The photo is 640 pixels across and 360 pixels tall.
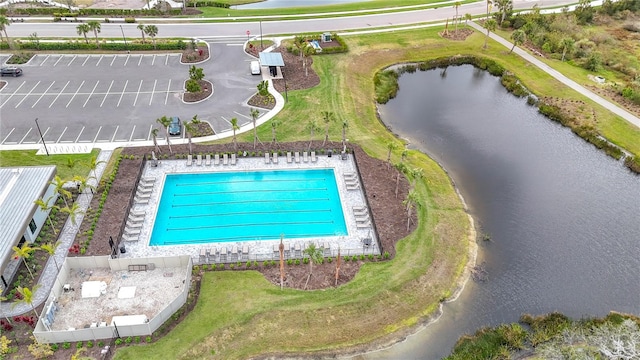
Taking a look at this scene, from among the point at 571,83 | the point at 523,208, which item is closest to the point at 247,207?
the point at 523,208

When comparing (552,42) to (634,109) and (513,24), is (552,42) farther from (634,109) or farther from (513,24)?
(634,109)

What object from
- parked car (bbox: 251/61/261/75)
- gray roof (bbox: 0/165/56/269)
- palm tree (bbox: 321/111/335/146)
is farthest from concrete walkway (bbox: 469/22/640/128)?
gray roof (bbox: 0/165/56/269)

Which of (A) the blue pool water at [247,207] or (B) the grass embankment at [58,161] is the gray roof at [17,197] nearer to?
(B) the grass embankment at [58,161]

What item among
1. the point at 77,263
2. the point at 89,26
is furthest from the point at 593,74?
the point at 89,26

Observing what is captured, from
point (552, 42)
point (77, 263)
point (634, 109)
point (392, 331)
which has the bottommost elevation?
point (392, 331)

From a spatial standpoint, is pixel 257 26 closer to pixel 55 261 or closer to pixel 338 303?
pixel 55 261

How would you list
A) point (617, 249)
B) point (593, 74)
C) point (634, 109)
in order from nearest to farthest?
point (617, 249) < point (634, 109) < point (593, 74)
